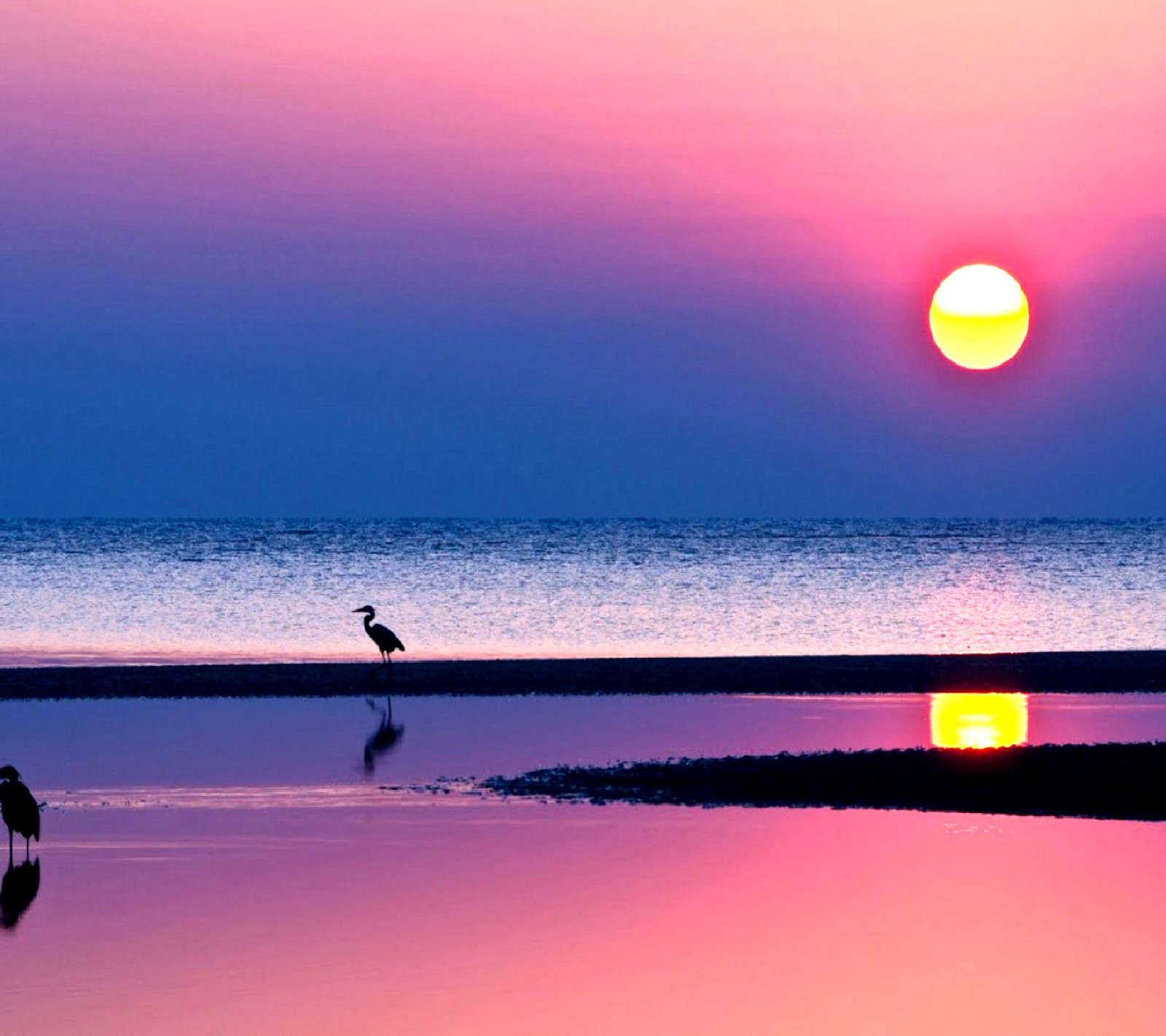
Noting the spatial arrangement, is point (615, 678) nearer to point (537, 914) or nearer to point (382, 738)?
point (382, 738)

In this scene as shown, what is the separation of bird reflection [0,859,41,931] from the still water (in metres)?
0.13

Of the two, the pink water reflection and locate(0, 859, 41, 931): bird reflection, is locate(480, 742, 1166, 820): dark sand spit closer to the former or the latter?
the pink water reflection

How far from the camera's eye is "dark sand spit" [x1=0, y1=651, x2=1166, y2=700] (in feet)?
114

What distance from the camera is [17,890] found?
1553cm

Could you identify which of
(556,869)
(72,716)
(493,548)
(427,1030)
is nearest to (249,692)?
(72,716)

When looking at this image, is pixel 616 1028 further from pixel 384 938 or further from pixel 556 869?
pixel 556 869

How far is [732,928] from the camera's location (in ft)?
45.5

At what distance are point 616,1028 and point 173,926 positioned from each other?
4.10m

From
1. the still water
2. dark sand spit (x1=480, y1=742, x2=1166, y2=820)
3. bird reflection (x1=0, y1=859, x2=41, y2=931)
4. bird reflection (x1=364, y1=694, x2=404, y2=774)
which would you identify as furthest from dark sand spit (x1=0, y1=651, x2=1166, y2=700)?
bird reflection (x1=0, y1=859, x2=41, y2=931)

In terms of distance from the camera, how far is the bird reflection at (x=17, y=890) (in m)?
14.4


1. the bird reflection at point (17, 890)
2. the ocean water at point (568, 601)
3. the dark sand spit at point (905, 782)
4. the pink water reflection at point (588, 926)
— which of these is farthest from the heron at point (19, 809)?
the ocean water at point (568, 601)

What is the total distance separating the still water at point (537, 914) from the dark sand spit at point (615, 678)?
419 inches

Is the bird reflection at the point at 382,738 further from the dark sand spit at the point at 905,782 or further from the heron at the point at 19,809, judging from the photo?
the heron at the point at 19,809

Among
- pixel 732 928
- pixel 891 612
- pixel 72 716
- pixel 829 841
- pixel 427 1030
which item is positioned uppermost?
pixel 891 612
